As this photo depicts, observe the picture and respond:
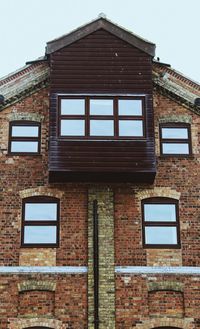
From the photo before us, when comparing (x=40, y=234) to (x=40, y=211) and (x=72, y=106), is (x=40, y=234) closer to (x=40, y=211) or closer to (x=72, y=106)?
(x=40, y=211)

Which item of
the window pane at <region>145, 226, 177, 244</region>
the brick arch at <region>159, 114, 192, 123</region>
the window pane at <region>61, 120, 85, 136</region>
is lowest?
the window pane at <region>145, 226, 177, 244</region>

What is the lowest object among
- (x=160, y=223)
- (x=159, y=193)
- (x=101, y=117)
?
(x=160, y=223)

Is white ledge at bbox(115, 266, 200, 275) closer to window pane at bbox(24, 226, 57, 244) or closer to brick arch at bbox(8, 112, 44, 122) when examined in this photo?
window pane at bbox(24, 226, 57, 244)

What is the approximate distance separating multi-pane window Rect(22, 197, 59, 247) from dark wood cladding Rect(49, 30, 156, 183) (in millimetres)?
890

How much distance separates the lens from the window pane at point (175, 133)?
23.2 metres

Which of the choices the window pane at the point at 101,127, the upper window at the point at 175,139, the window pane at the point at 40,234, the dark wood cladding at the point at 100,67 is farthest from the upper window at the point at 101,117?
the window pane at the point at 40,234

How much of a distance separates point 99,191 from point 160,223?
2321mm

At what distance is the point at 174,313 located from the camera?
20.7 m

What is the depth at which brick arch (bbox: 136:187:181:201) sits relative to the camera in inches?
869

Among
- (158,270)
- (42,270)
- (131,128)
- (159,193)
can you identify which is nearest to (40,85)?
(131,128)

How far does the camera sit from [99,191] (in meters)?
22.0

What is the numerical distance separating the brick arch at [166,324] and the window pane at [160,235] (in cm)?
257

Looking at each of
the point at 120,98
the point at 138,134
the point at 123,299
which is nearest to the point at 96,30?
the point at 120,98

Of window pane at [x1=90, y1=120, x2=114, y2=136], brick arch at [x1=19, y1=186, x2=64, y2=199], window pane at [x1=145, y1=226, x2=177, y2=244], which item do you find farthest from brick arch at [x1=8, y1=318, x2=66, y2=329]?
window pane at [x1=90, y1=120, x2=114, y2=136]
